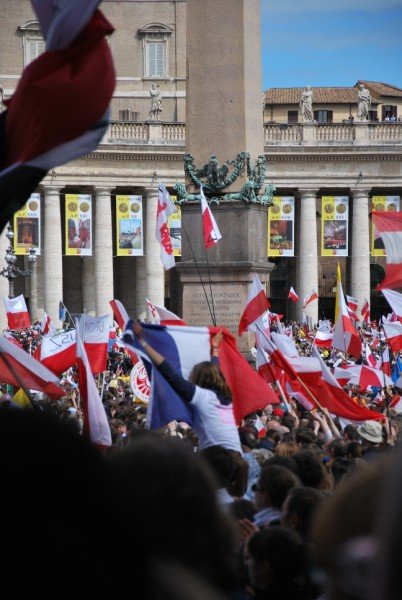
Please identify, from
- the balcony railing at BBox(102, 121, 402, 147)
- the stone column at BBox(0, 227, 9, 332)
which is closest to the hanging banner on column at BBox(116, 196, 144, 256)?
the balcony railing at BBox(102, 121, 402, 147)

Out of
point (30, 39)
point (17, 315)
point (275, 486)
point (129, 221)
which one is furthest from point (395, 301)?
point (30, 39)

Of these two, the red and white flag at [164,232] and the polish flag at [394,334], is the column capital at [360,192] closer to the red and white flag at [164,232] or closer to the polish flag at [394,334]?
the red and white flag at [164,232]

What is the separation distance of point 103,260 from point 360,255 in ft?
41.7

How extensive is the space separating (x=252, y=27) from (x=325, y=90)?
68.2 metres

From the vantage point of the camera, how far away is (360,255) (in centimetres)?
6550

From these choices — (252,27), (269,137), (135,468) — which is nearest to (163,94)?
(269,137)

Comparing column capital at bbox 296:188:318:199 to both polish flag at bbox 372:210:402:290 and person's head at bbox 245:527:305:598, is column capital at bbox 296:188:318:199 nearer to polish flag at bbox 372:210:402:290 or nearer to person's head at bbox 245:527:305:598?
polish flag at bbox 372:210:402:290

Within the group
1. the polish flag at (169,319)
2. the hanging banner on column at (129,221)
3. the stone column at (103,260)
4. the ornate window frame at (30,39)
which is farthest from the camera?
the ornate window frame at (30,39)

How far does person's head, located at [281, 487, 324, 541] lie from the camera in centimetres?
540

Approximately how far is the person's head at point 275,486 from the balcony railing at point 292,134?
196 ft

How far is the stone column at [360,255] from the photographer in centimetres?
6531

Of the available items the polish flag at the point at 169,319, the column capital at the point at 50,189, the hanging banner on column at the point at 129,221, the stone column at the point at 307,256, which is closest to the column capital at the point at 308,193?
the stone column at the point at 307,256

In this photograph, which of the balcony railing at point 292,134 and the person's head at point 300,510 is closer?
the person's head at point 300,510

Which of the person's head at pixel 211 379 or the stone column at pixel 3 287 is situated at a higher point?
the person's head at pixel 211 379
